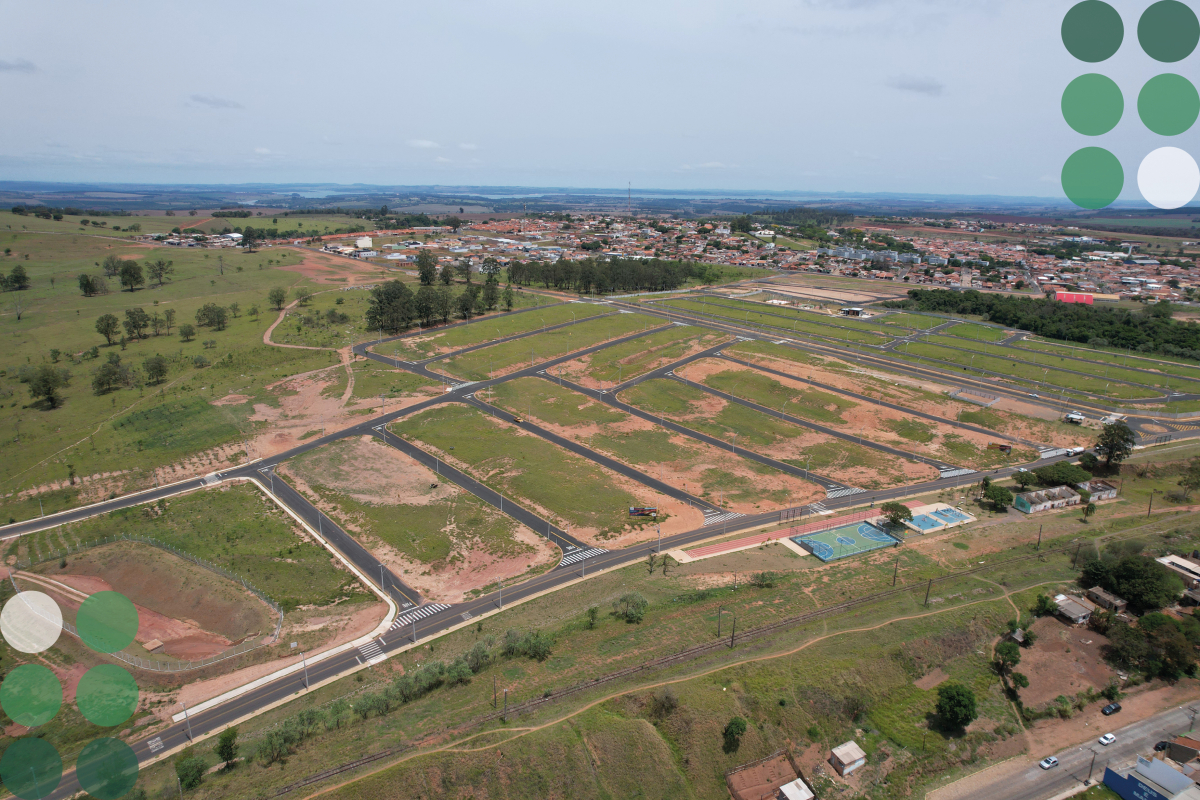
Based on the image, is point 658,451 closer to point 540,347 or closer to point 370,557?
point 370,557

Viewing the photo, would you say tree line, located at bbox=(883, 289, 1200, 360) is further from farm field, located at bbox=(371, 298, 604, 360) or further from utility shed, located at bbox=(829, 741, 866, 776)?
utility shed, located at bbox=(829, 741, 866, 776)

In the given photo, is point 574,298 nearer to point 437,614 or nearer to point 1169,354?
point 437,614

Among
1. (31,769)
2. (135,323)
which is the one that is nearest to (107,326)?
(135,323)

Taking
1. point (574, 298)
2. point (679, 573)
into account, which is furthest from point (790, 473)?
point (574, 298)

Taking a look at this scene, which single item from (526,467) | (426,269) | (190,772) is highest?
(426,269)

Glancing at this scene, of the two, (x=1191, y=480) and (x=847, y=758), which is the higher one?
(x=1191, y=480)

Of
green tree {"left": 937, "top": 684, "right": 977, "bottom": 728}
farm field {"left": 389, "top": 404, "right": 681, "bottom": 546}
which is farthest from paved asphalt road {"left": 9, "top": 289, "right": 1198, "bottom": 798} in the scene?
green tree {"left": 937, "top": 684, "right": 977, "bottom": 728}
